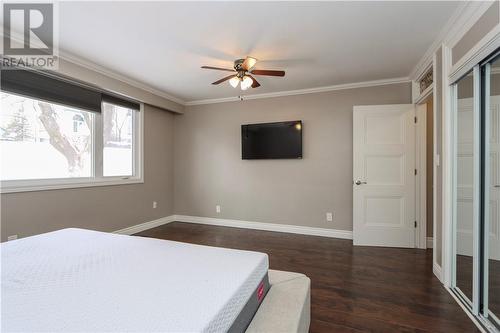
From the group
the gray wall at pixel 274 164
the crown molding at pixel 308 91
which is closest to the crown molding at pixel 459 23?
the crown molding at pixel 308 91

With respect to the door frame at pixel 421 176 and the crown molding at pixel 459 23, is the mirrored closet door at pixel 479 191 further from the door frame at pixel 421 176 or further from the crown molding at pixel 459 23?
the door frame at pixel 421 176

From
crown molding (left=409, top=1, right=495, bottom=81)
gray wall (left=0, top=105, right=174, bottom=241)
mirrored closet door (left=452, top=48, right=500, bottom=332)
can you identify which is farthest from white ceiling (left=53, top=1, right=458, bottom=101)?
gray wall (left=0, top=105, right=174, bottom=241)

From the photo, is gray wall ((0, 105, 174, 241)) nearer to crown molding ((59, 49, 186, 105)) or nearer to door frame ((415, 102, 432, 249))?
crown molding ((59, 49, 186, 105))

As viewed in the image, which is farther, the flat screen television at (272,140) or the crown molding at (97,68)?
the flat screen television at (272,140)

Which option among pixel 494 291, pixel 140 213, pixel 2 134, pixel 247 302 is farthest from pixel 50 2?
pixel 494 291

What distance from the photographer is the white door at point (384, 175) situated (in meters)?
3.14

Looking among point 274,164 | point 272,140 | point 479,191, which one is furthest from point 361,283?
point 272,140

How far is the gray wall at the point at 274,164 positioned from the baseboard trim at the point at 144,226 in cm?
31

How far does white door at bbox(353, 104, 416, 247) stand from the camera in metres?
3.14

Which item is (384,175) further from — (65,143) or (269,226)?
(65,143)

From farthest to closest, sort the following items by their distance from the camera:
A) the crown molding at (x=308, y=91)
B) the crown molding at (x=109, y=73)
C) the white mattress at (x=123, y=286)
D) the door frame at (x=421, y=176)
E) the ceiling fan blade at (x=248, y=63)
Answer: the crown molding at (x=308, y=91) → the door frame at (x=421, y=176) → the crown molding at (x=109, y=73) → the ceiling fan blade at (x=248, y=63) → the white mattress at (x=123, y=286)

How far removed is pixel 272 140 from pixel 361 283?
244cm

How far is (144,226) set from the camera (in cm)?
401

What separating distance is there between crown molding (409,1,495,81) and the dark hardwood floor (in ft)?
7.40
